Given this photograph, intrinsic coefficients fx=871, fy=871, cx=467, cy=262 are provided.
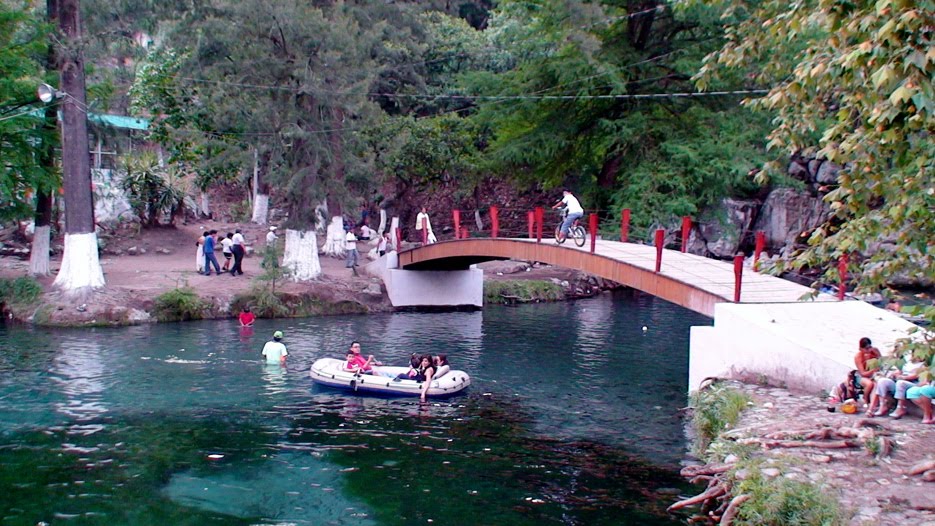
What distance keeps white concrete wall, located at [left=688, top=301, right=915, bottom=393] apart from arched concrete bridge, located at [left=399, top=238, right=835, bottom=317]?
2.38 ft

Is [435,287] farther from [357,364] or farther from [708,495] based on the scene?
[708,495]

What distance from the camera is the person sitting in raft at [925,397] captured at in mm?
11820

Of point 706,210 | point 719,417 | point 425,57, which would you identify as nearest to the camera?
point 719,417

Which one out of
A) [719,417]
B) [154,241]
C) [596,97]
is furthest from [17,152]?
[719,417]

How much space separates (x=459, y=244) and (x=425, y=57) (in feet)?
59.3

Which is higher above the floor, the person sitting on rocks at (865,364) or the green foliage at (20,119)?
the green foliage at (20,119)

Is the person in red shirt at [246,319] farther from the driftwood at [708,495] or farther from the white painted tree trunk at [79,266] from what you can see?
the driftwood at [708,495]

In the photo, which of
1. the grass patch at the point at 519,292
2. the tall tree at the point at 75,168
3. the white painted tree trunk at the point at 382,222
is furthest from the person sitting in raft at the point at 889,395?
the white painted tree trunk at the point at 382,222

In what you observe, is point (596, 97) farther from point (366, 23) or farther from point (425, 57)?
point (425, 57)

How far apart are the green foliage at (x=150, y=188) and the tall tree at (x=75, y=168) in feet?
32.3

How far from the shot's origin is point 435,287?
1262 inches

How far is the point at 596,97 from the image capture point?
106ft

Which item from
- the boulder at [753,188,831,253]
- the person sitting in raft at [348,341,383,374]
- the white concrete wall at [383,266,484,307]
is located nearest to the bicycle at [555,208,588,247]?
the person sitting in raft at [348,341,383,374]

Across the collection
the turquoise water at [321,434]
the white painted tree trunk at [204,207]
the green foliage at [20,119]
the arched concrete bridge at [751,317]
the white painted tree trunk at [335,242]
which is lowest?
the turquoise water at [321,434]
